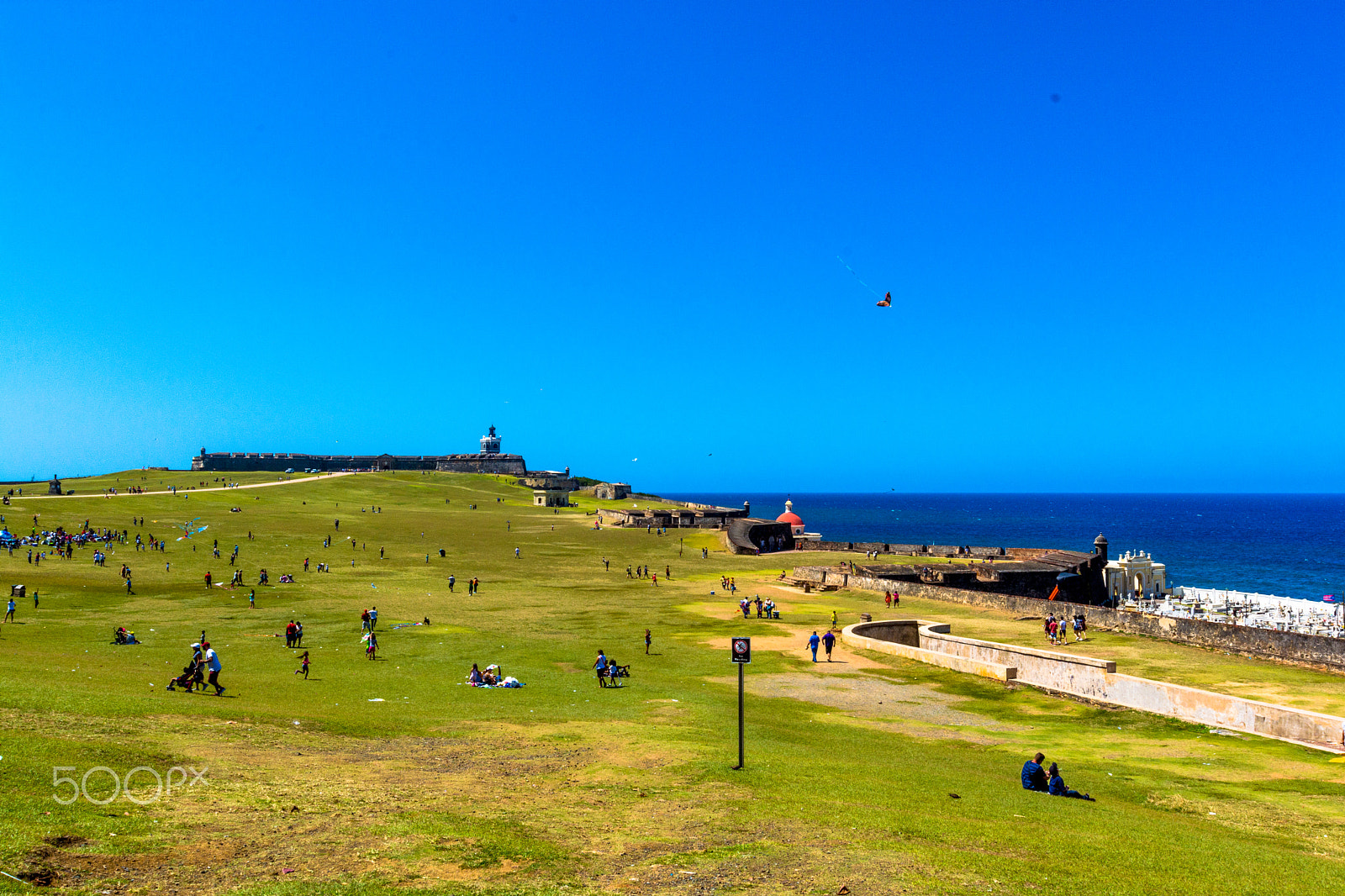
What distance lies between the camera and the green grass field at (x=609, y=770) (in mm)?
9250

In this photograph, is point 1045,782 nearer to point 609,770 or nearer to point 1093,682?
point 609,770

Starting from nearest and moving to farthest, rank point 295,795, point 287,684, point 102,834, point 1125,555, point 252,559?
point 102,834, point 295,795, point 287,684, point 252,559, point 1125,555

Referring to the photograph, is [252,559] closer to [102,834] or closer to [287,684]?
[287,684]

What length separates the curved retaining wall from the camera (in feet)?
61.6

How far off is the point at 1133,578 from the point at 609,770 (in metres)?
64.5

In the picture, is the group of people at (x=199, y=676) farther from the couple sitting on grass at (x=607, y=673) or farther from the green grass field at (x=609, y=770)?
the couple sitting on grass at (x=607, y=673)

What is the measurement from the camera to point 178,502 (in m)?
82.1

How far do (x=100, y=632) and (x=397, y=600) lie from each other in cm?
1476

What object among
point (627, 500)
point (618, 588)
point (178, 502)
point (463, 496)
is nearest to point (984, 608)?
point (618, 588)

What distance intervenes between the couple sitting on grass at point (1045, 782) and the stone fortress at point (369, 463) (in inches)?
5535

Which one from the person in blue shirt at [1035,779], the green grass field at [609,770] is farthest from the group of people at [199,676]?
the person in blue shirt at [1035,779]

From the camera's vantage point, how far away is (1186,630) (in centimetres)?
3155

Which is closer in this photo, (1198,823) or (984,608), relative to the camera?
(1198,823)

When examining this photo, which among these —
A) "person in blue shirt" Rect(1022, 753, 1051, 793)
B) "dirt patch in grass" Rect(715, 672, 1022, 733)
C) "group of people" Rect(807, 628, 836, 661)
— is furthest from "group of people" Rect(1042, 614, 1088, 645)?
"person in blue shirt" Rect(1022, 753, 1051, 793)
